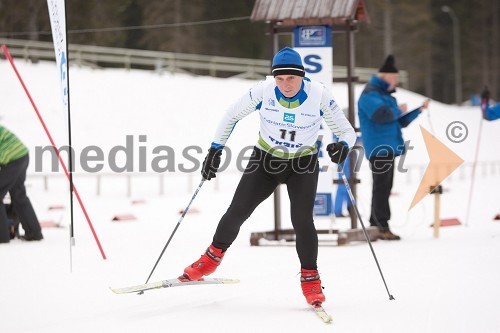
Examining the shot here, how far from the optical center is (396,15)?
184ft

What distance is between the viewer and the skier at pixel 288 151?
597 cm

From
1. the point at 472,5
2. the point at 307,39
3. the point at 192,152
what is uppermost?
the point at 472,5

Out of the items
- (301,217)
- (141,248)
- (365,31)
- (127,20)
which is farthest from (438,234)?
(365,31)

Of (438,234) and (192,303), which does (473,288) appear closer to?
(192,303)

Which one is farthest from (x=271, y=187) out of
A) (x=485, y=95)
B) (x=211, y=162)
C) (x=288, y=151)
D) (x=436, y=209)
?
(x=485, y=95)

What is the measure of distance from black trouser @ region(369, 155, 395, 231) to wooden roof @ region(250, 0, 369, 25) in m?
1.74

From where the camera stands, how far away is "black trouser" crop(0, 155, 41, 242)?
9.84 metres

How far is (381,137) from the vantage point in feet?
34.2

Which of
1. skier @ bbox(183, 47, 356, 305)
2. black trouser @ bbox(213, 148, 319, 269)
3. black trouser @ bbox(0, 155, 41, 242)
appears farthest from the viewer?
black trouser @ bbox(0, 155, 41, 242)

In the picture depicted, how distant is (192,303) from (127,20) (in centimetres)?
4145

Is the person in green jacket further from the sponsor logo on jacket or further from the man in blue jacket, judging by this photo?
the sponsor logo on jacket

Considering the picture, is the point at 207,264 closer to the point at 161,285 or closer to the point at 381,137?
the point at 161,285

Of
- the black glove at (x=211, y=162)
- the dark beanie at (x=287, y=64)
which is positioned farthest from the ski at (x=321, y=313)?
the dark beanie at (x=287, y=64)

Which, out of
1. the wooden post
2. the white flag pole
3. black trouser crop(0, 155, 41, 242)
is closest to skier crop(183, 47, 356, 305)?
the white flag pole
